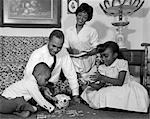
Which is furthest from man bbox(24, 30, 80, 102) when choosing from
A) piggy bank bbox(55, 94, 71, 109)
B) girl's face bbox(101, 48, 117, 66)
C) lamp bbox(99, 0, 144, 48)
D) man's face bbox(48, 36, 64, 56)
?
lamp bbox(99, 0, 144, 48)

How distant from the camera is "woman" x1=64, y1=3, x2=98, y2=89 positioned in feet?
10.3

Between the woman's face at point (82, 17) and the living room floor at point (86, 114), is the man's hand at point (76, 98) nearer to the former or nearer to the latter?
the living room floor at point (86, 114)

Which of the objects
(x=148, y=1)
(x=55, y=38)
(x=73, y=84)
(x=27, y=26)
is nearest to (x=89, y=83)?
(x=73, y=84)

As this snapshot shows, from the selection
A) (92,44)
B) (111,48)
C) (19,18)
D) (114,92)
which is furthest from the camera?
(19,18)

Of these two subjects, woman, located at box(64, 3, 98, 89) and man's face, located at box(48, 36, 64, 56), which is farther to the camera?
woman, located at box(64, 3, 98, 89)

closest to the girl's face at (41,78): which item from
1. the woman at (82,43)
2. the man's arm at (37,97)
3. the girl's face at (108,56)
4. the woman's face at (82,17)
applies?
the man's arm at (37,97)

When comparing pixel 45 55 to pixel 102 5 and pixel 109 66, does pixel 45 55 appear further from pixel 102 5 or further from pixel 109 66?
pixel 102 5

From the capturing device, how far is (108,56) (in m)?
2.65

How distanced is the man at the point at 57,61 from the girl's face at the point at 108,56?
38cm

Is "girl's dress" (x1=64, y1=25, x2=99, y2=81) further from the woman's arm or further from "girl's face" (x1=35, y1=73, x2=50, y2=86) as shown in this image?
"girl's face" (x1=35, y1=73, x2=50, y2=86)

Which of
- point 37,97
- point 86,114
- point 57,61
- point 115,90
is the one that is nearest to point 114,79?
point 115,90

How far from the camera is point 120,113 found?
241cm

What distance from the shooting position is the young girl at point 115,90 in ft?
7.95

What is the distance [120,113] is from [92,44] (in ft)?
3.83
